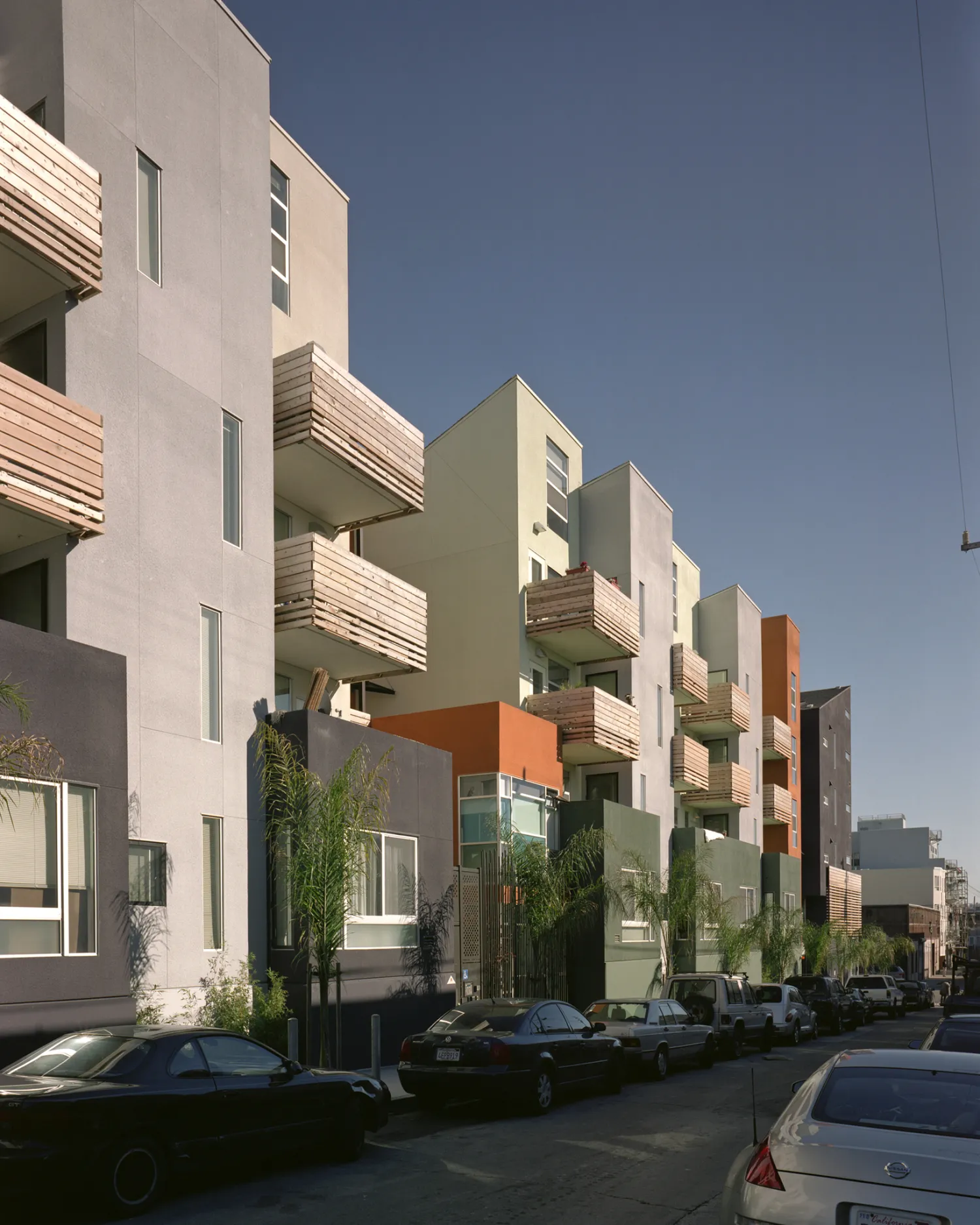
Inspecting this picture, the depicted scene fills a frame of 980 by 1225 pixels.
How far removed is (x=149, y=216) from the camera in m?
16.7

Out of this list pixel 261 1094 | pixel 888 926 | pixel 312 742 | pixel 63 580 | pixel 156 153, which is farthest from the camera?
pixel 888 926

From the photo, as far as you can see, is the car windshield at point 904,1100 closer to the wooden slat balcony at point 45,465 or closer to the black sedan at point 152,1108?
the black sedan at point 152,1108

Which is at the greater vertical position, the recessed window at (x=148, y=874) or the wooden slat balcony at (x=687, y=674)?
the wooden slat balcony at (x=687, y=674)

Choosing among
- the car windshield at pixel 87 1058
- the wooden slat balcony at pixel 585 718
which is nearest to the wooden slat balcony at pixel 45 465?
the car windshield at pixel 87 1058

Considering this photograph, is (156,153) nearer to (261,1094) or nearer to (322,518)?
(322,518)

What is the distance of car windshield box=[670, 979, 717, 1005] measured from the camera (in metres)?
24.1

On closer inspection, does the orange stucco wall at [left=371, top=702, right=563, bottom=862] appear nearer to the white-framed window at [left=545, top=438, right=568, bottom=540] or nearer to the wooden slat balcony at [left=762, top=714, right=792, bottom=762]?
the white-framed window at [left=545, top=438, right=568, bottom=540]

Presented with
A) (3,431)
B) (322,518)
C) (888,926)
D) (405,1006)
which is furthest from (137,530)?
(888,926)

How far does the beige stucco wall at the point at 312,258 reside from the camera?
21.3 metres

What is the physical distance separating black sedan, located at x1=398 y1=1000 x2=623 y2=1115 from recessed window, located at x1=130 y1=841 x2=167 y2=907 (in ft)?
11.7

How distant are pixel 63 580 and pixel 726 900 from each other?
2581cm

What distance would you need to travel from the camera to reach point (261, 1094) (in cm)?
1014

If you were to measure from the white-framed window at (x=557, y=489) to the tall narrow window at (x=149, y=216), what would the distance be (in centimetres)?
1590

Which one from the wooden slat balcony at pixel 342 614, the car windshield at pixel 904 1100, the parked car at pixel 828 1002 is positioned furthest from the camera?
the parked car at pixel 828 1002
